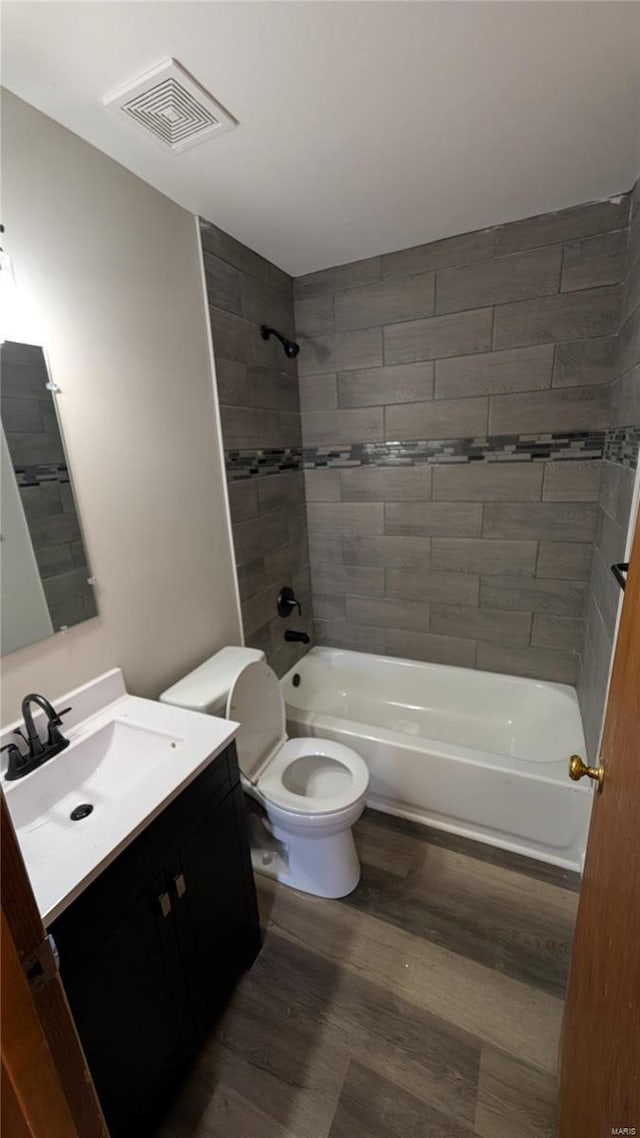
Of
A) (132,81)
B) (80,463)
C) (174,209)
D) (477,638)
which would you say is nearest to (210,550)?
(80,463)

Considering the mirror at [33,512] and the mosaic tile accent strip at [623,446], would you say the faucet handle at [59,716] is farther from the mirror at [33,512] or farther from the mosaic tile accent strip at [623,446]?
the mosaic tile accent strip at [623,446]

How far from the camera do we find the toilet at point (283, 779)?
151cm

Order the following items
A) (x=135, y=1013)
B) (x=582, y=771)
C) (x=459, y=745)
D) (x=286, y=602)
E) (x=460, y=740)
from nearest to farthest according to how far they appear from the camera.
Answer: (x=582, y=771), (x=135, y=1013), (x=459, y=745), (x=460, y=740), (x=286, y=602)

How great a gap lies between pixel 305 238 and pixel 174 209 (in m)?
0.58

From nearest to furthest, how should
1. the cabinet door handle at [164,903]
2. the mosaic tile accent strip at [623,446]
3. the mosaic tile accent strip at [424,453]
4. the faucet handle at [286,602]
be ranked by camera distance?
the cabinet door handle at [164,903] < the mosaic tile accent strip at [623,446] < the mosaic tile accent strip at [424,453] < the faucet handle at [286,602]

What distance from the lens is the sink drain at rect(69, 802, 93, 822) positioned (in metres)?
1.07

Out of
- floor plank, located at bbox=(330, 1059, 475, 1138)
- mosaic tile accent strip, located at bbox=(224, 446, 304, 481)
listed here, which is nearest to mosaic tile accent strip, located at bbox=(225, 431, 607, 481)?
mosaic tile accent strip, located at bbox=(224, 446, 304, 481)

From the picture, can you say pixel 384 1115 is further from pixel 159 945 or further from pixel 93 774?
pixel 93 774

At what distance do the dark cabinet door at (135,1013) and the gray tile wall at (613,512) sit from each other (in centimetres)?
147

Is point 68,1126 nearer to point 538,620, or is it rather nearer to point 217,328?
point 217,328

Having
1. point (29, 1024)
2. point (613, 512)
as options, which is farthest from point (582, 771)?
point (613, 512)

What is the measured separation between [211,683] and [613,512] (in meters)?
1.60

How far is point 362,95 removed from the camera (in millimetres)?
1139

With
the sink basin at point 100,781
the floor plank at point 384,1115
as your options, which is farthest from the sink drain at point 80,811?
the floor plank at point 384,1115
